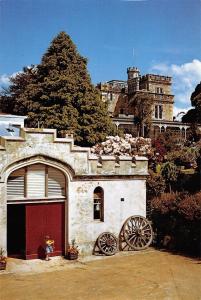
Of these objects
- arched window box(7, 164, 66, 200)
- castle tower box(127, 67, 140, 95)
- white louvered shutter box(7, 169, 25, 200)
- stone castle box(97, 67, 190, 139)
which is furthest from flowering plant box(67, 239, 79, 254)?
castle tower box(127, 67, 140, 95)

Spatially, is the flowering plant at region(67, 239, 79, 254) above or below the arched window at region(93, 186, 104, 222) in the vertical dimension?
below

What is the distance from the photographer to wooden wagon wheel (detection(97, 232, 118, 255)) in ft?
65.7

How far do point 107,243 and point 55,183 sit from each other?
3980mm

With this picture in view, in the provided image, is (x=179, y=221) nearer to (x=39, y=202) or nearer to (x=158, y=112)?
(x=39, y=202)

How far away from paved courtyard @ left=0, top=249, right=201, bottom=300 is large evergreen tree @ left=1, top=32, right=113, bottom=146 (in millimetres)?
16830

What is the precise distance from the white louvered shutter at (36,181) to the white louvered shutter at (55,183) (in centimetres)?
34

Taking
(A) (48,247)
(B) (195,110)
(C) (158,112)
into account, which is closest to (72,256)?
(A) (48,247)

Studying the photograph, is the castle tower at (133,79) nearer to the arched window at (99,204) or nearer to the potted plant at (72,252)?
the arched window at (99,204)

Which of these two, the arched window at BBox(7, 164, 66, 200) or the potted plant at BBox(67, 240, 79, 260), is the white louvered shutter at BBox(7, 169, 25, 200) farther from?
the potted plant at BBox(67, 240, 79, 260)

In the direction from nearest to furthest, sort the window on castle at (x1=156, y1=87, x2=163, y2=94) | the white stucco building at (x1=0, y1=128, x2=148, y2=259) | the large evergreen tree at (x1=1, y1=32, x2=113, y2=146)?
the white stucco building at (x1=0, y1=128, x2=148, y2=259) → the large evergreen tree at (x1=1, y1=32, x2=113, y2=146) → the window on castle at (x1=156, y1=87, x2=163, y2=94)

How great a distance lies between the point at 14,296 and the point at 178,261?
8177 mm

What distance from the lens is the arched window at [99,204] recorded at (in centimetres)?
2053

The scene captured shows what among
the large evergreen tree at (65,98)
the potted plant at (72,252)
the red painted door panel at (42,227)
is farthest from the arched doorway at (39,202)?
the large evergreen tree at (65,98)

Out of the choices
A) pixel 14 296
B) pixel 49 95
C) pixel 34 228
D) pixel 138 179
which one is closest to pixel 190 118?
pixel 49 95
